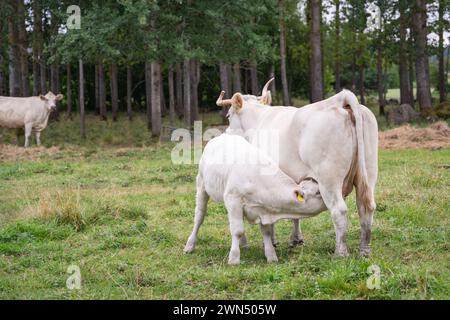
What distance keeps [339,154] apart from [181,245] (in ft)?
8.45

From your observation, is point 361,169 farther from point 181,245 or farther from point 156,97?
point 156,97

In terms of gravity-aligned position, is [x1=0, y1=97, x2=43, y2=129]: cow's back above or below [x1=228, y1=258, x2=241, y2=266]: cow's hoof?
above

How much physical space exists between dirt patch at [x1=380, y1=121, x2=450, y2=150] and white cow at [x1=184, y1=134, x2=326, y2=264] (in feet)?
37.0

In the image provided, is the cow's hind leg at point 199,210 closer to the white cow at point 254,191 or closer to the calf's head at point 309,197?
the white cow at point 254,191

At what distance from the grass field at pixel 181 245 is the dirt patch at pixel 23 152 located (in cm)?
378

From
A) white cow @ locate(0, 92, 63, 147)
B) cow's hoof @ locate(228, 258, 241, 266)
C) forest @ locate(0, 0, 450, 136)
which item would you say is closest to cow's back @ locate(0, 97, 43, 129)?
white cow @ locate(0, 92, 63, 147)

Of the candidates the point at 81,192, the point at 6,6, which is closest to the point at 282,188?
the point at 81,192

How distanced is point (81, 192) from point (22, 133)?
513 inches

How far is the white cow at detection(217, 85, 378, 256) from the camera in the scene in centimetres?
763

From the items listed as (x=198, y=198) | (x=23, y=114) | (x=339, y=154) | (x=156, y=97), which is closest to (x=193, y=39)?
(x=156, y=97)

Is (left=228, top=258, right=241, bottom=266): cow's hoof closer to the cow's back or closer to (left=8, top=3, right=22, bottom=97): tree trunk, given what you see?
the cow's back

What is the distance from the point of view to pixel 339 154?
7.72 metres
